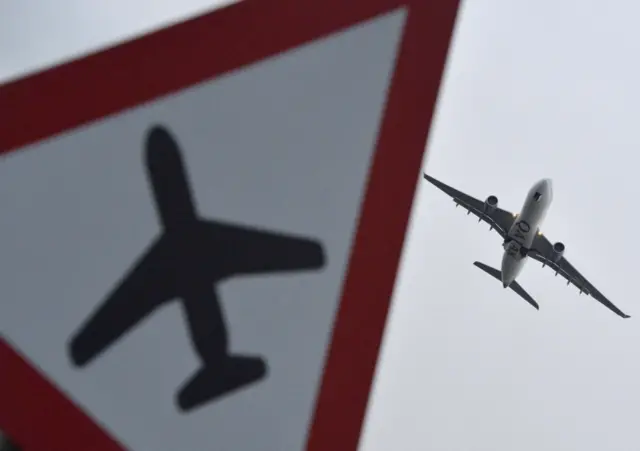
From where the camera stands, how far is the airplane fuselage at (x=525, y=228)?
29.0m

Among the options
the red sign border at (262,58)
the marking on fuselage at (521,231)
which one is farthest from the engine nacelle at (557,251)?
the red sign border at (262,58)

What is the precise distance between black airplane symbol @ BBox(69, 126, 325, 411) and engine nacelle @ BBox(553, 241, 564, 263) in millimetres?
33045

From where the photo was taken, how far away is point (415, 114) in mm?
1496

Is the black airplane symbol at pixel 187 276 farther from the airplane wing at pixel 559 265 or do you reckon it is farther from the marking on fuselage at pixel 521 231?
the airplane wing at pixel 559 265

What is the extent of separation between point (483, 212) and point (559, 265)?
571 centimetres

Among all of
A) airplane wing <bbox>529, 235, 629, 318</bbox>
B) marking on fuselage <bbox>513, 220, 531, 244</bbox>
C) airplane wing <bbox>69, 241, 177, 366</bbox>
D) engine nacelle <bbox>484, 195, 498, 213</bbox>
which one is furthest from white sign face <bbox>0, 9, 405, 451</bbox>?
airplane wing <bbox>529, 235, 629, 318</bbox>

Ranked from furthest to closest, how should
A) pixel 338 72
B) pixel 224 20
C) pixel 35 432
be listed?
pixel 338 72, pixel 224 20, pixel 35 432

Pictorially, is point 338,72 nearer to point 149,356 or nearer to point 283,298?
point 283,298

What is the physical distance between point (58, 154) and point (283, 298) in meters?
0.65

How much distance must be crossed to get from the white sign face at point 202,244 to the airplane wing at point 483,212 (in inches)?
1275

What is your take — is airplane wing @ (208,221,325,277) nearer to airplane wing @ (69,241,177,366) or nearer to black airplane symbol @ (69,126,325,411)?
black airplane symbol @ (69,126,325,411)

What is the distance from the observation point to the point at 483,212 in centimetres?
3350

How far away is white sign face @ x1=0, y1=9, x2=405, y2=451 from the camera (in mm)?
1332

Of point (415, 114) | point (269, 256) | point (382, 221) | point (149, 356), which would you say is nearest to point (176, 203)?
point (269, 256)
